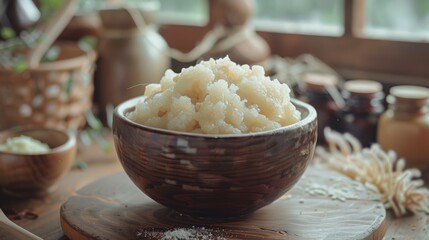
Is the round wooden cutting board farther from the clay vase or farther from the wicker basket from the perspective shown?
the clay vase

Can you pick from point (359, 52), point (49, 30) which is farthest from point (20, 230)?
point (359, 52)

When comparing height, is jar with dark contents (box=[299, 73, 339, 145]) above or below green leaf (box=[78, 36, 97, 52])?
below

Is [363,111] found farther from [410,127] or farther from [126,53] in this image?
[126,53]

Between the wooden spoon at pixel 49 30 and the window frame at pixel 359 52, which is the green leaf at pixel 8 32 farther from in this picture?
the window frame at pixel 359 52

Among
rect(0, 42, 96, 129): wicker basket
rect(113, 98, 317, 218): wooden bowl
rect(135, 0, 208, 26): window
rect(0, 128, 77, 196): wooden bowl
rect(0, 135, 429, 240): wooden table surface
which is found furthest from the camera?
rect(135, 0, 208, 26): window

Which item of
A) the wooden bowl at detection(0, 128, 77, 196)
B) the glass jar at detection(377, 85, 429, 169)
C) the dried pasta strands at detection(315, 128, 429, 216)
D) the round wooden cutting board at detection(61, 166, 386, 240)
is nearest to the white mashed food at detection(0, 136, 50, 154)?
the wooden bowl at detection(0, 128, 77, 196)

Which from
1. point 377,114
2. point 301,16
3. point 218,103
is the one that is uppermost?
point 218,103

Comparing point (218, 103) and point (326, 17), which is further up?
point (218, 103)

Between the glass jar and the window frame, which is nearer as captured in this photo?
the glass jar
